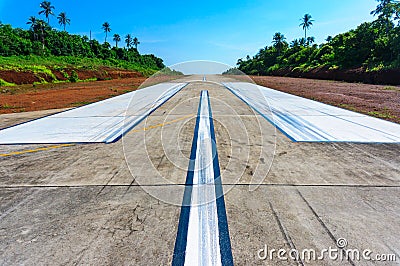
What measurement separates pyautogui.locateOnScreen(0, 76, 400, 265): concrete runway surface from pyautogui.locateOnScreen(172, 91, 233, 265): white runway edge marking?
0.08 m

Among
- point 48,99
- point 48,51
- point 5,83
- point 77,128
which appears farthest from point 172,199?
point 48,51

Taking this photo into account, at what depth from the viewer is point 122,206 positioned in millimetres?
2756

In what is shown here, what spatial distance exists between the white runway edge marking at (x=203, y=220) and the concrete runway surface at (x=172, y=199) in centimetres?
8

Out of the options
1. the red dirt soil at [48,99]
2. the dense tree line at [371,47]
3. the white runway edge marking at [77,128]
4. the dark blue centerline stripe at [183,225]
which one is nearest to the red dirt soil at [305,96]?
the red dirt soil at [48,99]

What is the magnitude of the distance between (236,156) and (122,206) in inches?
84.5

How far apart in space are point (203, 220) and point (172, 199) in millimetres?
523

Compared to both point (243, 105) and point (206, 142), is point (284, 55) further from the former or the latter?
point (206, 142)

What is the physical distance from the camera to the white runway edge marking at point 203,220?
Answer: 206 cm

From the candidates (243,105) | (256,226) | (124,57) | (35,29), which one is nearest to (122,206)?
(256,226)

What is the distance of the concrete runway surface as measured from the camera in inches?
84.4

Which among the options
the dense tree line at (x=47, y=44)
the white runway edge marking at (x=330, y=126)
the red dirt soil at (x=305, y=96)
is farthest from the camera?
the dense tree line at (x=47, y=44)

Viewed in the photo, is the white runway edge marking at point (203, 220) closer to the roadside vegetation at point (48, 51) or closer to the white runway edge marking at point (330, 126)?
the white runway edge marking at point (330, 126)

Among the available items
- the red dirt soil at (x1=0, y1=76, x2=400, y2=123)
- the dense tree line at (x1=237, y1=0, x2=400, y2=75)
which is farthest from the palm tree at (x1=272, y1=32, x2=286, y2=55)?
the red dirt soil at (x1=0, y1=76, x2=400, y2=123)

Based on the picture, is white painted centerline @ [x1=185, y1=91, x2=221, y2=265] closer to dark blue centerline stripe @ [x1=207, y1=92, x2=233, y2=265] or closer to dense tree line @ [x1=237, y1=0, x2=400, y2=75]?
dark blue centerline stripe @ [x1=207, y1=92, x2=233, y2=265]
